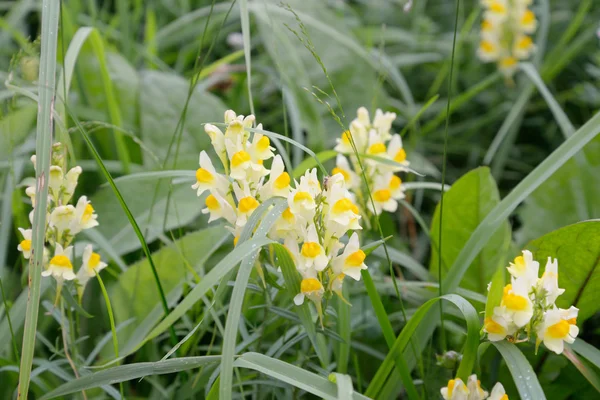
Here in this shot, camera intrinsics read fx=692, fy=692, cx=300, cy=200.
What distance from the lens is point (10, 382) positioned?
4.83ft

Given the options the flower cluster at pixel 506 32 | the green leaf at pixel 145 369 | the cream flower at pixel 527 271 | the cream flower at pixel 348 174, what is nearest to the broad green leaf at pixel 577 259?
the cream flower at pixel 527 271

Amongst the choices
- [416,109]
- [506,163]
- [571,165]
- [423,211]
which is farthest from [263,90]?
[571,165]

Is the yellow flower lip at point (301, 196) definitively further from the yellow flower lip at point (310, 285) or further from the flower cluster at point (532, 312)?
the flower cluster at point (532, 312)

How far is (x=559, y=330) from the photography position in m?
1.03

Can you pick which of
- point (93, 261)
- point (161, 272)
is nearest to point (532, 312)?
point (93, 261)

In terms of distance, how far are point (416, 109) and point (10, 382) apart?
1.64 m

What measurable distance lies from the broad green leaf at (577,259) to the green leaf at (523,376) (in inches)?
13.1

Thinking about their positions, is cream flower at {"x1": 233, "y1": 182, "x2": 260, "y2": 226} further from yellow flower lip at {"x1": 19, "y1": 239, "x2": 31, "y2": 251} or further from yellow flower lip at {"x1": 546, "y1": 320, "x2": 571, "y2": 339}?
yellow flower lip at {"x1": 546, "y1": 320, "x2": 571, "y2": 339}

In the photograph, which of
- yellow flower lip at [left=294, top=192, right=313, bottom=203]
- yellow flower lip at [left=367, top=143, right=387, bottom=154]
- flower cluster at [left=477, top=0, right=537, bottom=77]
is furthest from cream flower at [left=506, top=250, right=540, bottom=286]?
flower cluster at [left=477, top=0, right=537, bottom=77]

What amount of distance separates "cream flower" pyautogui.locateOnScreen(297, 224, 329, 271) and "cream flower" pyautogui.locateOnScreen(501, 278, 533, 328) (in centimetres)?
27

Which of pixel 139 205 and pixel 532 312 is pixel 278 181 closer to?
pixel 532 312

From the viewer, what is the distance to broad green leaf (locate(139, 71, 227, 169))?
2020 millimetres

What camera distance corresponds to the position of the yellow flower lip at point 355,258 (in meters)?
1.05

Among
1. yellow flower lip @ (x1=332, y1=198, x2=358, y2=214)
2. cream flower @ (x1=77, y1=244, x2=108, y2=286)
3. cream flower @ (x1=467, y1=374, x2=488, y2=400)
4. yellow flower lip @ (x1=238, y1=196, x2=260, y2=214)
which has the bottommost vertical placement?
cream flower @ (x1=467, y1=374, x2=488, y2=400)
